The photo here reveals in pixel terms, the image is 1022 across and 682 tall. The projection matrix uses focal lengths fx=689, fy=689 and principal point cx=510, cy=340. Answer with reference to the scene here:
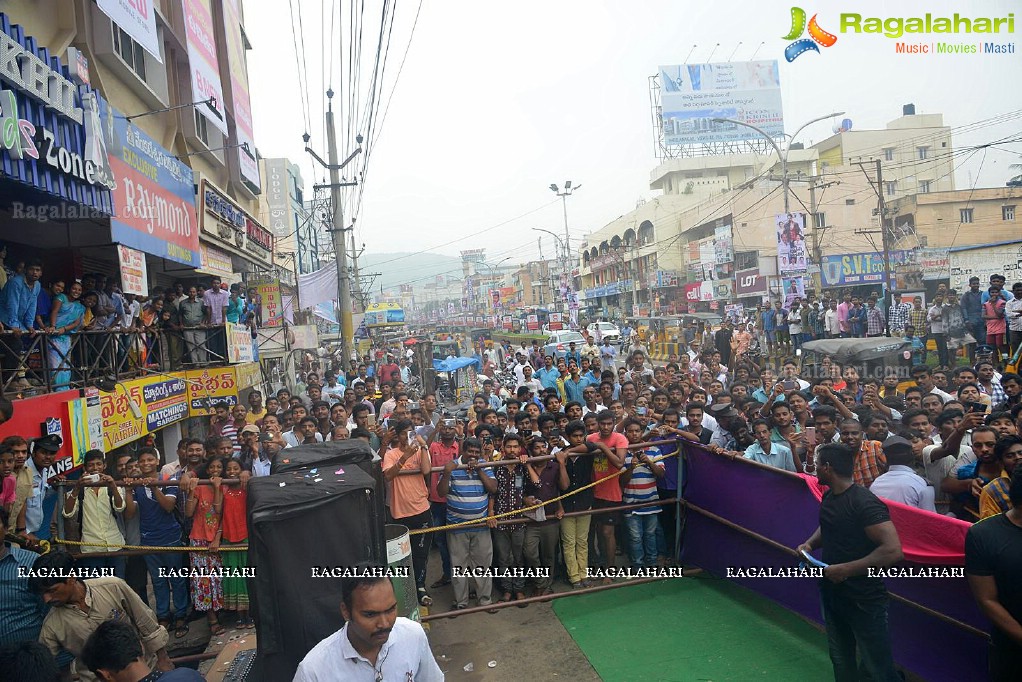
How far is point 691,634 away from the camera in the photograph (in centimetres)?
569

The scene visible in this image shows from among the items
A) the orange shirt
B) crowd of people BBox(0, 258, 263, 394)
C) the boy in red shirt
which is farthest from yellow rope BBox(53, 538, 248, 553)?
the boy in red shirt

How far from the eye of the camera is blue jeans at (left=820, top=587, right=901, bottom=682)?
13.3 feet

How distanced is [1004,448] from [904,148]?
59423 millimetres

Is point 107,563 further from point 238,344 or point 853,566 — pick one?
point 238,344

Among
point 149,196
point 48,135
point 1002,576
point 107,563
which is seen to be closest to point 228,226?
point 149,196

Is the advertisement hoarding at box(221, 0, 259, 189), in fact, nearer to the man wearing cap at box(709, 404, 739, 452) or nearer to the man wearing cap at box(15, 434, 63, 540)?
the man wearing cap at box(15, 434, 63, 540)

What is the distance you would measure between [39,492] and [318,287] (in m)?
14.2

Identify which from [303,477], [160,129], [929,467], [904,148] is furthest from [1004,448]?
[904,148]

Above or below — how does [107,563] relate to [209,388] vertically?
below

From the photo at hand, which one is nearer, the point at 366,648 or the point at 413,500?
the point at 366,648

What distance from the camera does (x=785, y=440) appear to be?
6.82 m

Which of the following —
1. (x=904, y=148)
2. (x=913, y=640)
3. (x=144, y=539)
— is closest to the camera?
(x=913, y=640)

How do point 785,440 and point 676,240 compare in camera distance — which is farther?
point 676,240

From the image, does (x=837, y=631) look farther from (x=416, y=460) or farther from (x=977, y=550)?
(x=416, y=460)
